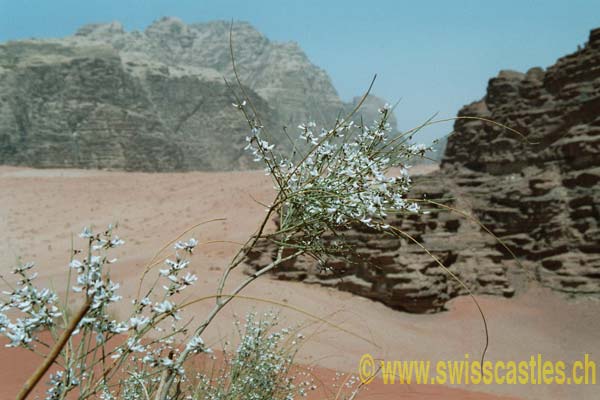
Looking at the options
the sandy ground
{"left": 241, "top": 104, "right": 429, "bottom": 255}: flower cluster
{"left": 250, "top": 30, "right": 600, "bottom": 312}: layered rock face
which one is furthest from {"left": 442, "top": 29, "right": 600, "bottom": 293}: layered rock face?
{"left": 241, "top": 104, "right": 429, "bottom": 255}: flower cluster

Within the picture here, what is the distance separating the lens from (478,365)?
7.12m

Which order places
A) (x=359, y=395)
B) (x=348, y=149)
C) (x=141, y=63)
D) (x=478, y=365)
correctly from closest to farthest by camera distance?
(x=348, y=149) < (x=359, y=395) < (x=478, y=365) < (x=141, y=63)

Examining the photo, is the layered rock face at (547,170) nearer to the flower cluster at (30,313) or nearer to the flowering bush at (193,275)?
the flowering bush at (193,275)

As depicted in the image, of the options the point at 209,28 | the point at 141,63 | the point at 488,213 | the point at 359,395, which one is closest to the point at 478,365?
the point at 359,395

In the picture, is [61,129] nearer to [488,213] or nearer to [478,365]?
[488,213]

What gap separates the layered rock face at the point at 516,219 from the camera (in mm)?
9484

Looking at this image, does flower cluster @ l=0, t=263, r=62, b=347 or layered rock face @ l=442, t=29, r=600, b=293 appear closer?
flower cluster @ l=0, t=263, r=62, b=347

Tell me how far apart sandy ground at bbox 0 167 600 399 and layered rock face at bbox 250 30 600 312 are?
426 mm

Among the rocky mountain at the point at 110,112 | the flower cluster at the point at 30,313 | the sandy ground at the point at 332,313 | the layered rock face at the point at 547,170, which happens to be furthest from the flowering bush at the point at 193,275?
the rocky mountain at the point at 110,112

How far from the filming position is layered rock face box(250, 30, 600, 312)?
9484 millimetres

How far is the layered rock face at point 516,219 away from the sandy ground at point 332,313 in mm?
426

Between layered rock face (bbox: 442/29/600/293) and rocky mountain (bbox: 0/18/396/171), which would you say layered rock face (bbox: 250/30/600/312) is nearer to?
layered rock face (bbox: 442/29/600/293)

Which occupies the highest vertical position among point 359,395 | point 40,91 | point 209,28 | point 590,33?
point 209,28

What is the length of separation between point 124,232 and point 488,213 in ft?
42.4
